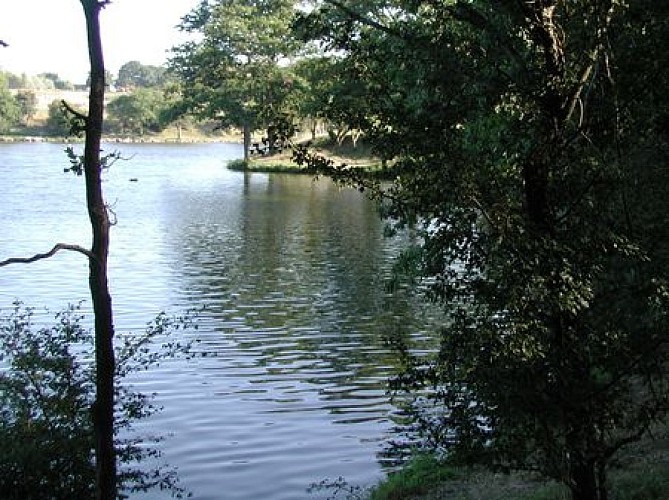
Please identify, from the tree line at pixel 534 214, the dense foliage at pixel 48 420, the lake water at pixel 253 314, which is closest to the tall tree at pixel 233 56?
the lake water at pixel 253 314

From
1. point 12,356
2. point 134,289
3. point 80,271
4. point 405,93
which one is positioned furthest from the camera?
point 80,271

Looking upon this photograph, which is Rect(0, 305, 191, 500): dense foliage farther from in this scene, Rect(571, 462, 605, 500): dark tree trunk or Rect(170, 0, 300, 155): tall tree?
Rect(170, 0, 300, 155): tall tree

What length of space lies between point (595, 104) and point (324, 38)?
8.09ft

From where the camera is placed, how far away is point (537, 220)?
605 cm

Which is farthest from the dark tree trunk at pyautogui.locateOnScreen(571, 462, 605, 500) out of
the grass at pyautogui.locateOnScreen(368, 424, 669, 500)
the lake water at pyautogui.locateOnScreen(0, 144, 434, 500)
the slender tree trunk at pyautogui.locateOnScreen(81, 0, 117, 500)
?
the slender tree trunk at pyautogui.locateOnScreen(81, 0, 117, 500)

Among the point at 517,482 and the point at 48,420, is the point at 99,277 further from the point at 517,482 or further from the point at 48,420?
the point at 517,482

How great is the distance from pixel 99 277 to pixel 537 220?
4.78 metres

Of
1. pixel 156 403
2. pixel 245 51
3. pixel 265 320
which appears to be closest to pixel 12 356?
pixel 156 403

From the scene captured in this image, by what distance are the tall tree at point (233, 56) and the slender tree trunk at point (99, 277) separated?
6808 cm

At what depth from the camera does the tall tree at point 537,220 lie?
18.7 ft

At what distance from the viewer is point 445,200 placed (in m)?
5.84

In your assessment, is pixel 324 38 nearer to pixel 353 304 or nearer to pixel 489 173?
pixel 489 173

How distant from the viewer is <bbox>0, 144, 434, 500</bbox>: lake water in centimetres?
1277

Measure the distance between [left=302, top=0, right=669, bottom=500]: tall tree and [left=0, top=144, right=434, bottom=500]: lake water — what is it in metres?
2.17
